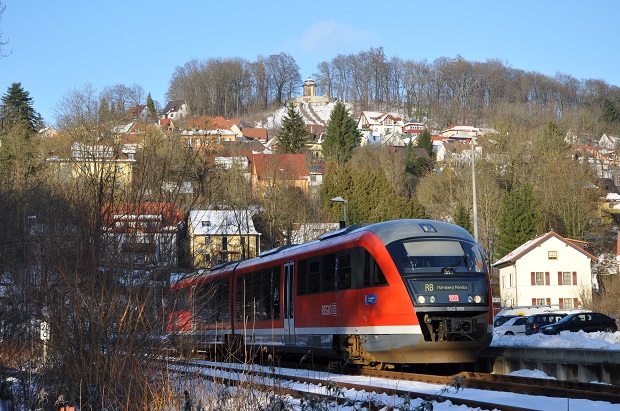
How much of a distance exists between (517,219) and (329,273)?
53.8 metres

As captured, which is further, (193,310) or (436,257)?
(436,257)

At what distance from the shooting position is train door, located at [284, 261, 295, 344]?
21188mm

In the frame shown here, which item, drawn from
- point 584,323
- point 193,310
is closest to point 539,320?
point 584,323

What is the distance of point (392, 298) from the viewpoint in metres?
16.8

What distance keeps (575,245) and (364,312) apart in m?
53.4

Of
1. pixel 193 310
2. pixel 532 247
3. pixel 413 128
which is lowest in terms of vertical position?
pixel 193 310

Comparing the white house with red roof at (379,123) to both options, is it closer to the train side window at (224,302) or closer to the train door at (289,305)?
the train side window at (224,302)

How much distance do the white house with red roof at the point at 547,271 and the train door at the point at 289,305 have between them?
155 ft

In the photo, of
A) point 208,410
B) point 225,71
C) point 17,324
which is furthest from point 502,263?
point 225,71

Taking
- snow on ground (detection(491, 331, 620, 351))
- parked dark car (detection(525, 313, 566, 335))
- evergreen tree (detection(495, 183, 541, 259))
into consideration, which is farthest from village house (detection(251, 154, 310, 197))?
snow on ground (detection(491, 331, 620, 351))

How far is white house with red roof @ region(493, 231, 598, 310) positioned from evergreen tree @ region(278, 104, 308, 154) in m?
53.0

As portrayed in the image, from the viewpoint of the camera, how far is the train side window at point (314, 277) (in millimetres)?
19922

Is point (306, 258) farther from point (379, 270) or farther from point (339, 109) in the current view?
point (339, 109)

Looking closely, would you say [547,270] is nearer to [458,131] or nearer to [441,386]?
[441,386]
